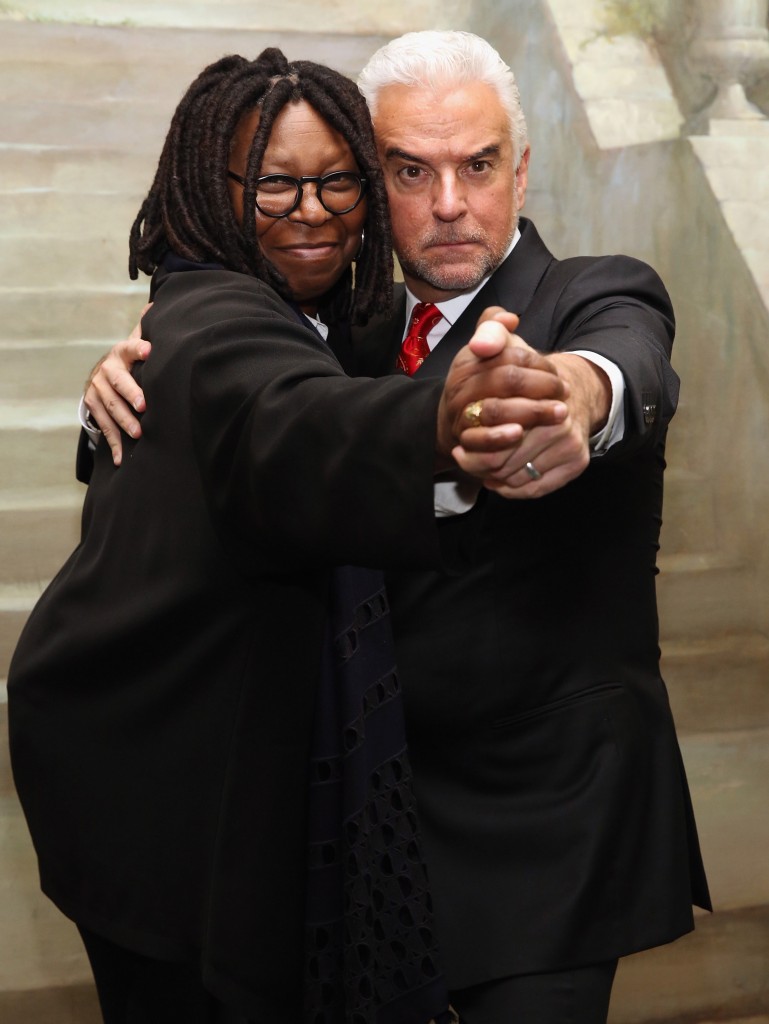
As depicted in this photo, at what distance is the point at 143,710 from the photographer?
5.72 ft

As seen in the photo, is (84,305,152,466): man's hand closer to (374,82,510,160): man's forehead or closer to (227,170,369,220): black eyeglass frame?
(227,170,369,220): black eyeglass frame

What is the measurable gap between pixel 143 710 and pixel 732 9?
2786 mm

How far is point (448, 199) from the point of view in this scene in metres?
2.03

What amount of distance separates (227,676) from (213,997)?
56 centimetres

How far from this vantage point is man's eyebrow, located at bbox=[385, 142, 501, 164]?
2023 mm

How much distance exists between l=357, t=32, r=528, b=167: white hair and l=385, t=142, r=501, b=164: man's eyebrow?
8 cm

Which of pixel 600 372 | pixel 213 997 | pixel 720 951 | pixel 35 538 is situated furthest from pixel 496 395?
pixel 35 538

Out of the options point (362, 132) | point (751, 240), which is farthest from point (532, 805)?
point (751, 240)

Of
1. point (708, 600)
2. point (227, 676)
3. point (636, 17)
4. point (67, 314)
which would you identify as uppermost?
point (636, 17)

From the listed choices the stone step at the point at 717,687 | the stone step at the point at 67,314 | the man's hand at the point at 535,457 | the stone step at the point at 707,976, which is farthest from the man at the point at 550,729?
the stone step at the point at 67,314

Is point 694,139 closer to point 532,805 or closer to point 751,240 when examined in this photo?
point 751,240

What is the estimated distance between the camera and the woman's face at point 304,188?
181 centimetres

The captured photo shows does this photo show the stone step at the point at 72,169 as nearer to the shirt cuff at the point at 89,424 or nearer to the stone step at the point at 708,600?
the stone step at the point at 708,600

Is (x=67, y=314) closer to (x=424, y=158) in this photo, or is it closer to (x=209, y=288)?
Result: (x=424, y=158)
